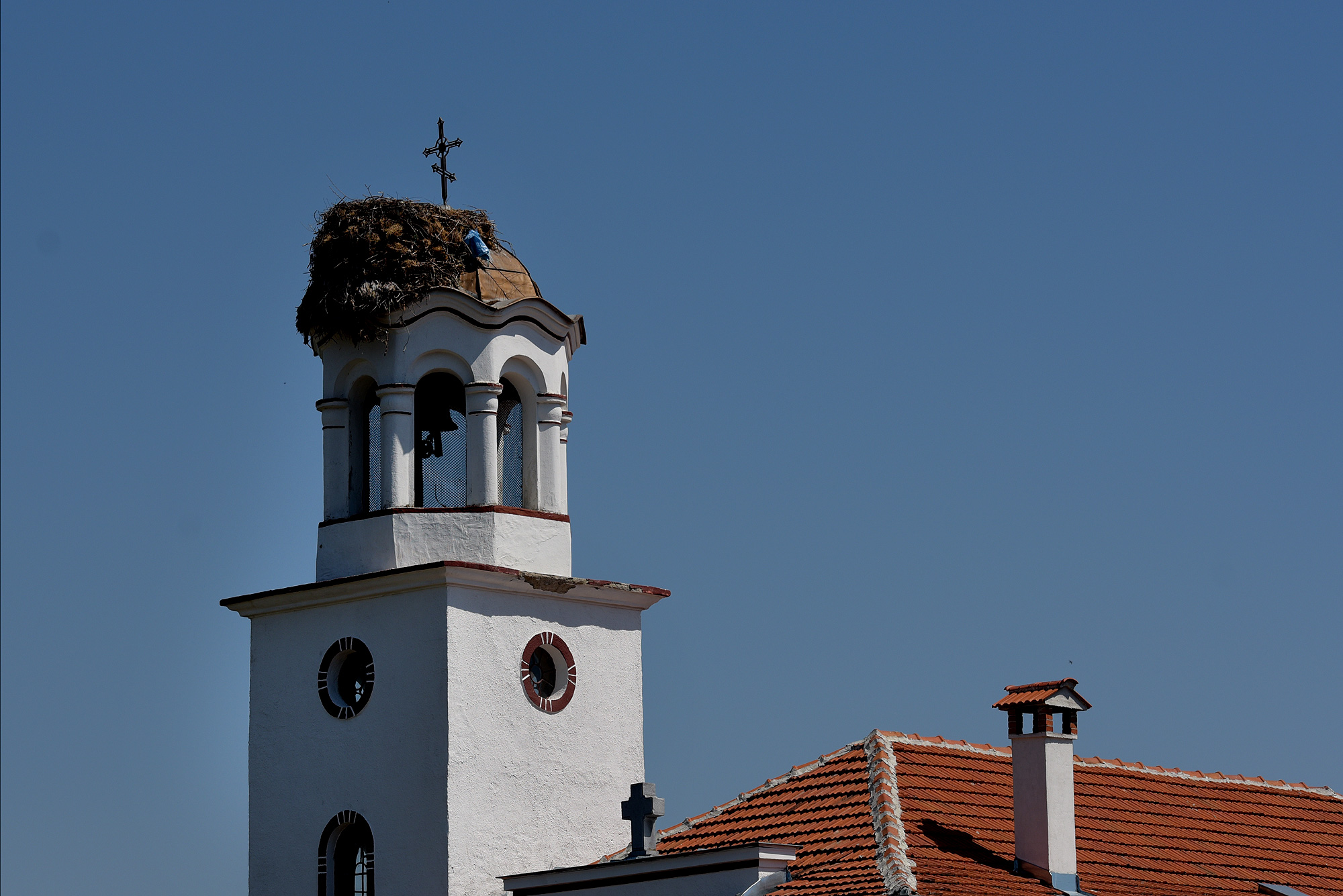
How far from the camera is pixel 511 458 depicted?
77.2ft

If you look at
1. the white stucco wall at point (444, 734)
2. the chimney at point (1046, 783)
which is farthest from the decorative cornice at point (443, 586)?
the chimney at point (1046, 783)

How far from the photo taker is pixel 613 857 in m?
22.1

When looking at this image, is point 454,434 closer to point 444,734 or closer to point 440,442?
point 440,442

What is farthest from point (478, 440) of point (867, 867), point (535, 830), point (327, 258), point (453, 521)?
point (867, 867)

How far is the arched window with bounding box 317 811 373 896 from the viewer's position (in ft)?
72.0

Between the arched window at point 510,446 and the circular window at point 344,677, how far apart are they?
87.0 inches

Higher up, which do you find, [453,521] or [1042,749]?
[453,521]

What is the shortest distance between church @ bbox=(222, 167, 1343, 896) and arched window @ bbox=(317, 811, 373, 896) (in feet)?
0.08

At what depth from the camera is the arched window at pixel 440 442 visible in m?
22.9

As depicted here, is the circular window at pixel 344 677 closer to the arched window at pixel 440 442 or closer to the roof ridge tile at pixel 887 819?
the arched window at pixel 440 442

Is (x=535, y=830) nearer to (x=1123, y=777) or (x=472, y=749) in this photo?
(x=472, y=749)

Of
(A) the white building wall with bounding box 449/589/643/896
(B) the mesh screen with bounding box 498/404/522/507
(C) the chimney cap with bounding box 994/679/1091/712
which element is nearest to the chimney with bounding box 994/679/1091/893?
(C) the chimney cap with bounding box 994/679/1091/712

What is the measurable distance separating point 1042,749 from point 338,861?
25.0 ft

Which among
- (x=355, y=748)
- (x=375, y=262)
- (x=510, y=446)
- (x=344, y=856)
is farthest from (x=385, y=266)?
(x=344, y=856)
